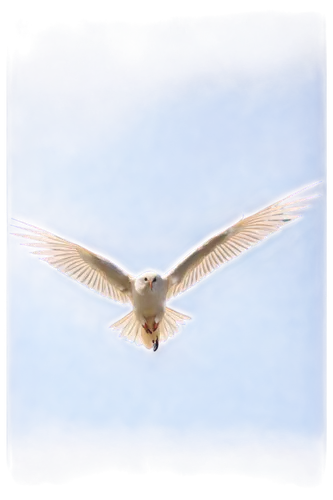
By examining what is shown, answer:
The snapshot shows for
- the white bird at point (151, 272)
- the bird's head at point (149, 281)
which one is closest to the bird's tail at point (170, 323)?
the white bird at point (151, 272)

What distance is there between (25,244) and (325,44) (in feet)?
4.09

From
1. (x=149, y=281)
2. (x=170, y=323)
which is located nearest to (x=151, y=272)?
(x=149, y=281)

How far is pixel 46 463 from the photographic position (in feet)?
6.92

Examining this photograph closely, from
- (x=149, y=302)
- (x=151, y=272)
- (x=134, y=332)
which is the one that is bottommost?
(x=134, y=332)

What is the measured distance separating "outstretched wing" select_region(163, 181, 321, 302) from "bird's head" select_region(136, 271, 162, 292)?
48 millimetres

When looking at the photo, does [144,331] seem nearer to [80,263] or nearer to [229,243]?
[80,263]

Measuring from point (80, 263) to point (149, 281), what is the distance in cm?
29

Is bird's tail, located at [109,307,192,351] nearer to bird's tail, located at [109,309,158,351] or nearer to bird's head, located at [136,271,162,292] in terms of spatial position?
bird's tail, located at [109,309,158,351]

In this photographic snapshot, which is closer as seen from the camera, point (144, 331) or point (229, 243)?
point (229, 243)

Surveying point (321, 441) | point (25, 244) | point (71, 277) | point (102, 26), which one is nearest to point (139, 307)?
point (71, 277)

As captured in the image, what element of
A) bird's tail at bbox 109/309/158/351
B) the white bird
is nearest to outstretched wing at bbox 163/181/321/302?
the white bird

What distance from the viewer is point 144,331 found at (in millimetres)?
2314

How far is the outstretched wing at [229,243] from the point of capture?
6.96ft
